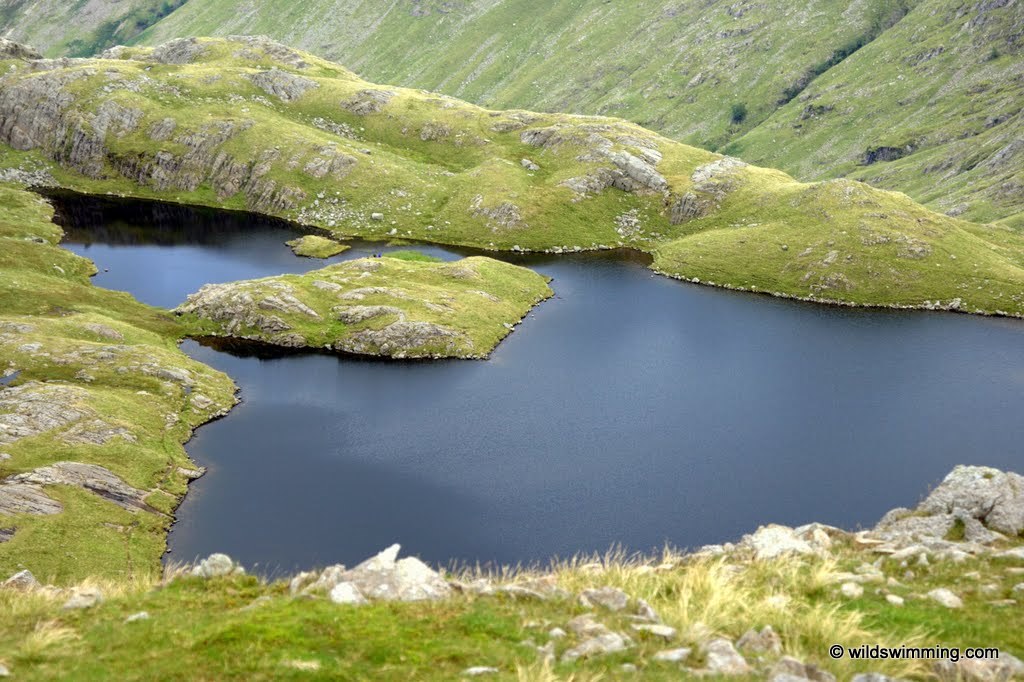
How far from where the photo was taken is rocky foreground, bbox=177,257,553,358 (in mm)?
101062

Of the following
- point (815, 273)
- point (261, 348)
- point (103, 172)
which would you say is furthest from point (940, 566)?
point (103, 172)

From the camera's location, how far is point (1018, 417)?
80.9 m

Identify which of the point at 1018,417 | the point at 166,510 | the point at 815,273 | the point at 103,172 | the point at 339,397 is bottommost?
the point at 166,510

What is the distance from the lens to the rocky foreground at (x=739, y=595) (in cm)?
1827

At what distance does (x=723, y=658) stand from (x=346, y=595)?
38.7 feet

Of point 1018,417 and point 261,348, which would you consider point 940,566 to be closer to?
point 1018,417

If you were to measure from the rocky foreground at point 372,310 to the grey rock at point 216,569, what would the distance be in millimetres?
71832

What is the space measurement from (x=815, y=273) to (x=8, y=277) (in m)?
131

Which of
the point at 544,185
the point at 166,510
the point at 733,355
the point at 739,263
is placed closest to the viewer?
the point at 166,510

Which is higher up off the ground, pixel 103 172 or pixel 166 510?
pixel 103 172

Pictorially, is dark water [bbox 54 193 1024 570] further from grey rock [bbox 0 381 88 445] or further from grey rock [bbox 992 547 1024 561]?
grey rock [bbox 992 547 1024 561]

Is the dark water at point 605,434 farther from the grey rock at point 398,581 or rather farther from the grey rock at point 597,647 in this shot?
the grey rock at point 597,647

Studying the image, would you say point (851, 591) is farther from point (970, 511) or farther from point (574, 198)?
point (574, 198)

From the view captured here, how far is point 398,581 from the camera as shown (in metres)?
23.9
